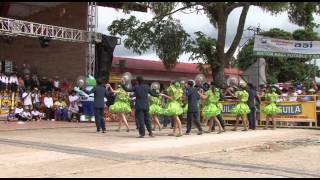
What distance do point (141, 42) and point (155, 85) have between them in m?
10.4

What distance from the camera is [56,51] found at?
3003 cm

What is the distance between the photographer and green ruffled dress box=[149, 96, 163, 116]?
19312 mm

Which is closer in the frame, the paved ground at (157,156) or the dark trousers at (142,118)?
the paved ground at (157,156)

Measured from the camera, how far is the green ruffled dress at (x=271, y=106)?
21547 millimetres

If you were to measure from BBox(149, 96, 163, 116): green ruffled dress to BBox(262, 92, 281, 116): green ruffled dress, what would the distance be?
454cm

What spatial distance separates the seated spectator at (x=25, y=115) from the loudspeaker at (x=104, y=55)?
12.4ft

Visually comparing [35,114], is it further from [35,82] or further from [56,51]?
[56,51]

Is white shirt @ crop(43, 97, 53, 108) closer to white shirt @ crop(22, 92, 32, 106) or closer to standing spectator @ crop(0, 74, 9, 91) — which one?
white shirt @ crop(22, 92, 32, 106)

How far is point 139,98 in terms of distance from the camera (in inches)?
667

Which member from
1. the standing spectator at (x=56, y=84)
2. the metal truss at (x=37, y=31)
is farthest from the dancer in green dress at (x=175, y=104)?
the standing spectator at (x=56, y=84)

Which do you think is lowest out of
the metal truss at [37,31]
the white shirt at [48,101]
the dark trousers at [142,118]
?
the dark trousers at [142,118]

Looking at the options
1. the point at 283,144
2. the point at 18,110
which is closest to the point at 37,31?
the point at 18,110

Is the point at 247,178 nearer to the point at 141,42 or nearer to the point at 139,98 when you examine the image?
the point at 139,98

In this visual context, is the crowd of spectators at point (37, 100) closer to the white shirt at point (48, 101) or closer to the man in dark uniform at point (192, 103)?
the white shirt at point (48, 101)
